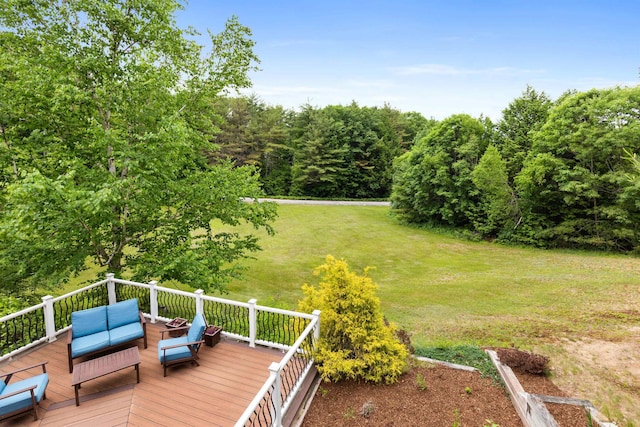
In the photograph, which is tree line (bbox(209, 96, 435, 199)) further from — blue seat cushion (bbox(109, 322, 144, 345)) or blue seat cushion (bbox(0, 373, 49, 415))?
blue seat cushion (bbox(0, 373, 49, 415))

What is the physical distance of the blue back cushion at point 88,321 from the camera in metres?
5.55

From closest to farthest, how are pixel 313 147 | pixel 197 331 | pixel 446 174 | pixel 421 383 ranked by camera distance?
1. pixel 421 383
2. pixel 197 331
3. pixel 446 174
4. pixel 313 147

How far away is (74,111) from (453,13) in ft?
53.3

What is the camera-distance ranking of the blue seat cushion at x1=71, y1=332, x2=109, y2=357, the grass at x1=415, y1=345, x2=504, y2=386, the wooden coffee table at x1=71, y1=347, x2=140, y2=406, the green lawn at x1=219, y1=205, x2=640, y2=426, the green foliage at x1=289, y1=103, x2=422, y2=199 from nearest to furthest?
the wooden coffee table at x1=71, y1=347, x2=140, y2=406 → the blue seat cushion at x1=71, y1=332, x2=109, y2=357 → the grass at x1=415, y1=345, x2=504, y2=386 → the green lawn at x1=219, y1=205, x2=640, y2=426 → the green foliage at x1=289, y1=103, x2=422, y2=199

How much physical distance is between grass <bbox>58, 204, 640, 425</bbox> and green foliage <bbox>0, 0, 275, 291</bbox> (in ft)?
8.23

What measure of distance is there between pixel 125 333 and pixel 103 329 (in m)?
0.49

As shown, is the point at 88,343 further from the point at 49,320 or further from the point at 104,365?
the point at 49,320

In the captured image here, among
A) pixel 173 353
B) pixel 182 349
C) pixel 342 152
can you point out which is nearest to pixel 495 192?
pixel 342 152

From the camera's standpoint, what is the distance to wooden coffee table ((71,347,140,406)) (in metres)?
4.53

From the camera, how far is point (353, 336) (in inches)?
205

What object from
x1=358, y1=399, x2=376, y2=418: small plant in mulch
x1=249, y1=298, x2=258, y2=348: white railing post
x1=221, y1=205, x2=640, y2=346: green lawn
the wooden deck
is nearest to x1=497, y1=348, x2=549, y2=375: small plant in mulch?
x1=221, y1=205, x2=640, y2=346: green lawn

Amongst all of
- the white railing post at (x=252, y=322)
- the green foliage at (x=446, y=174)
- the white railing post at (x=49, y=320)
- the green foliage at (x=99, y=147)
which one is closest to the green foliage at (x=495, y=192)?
the green foliage at (x=446, y=174)

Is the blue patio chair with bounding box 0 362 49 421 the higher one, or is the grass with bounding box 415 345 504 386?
the blue patio chair with bounding box 0 362 49 421

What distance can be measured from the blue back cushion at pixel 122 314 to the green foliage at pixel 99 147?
1.54 meters
